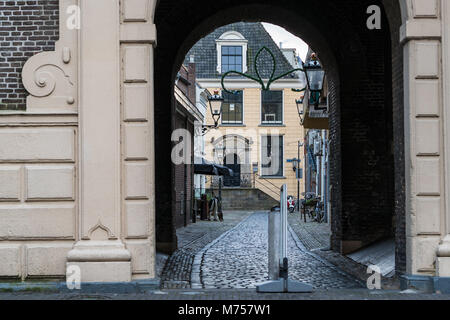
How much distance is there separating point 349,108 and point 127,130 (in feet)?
20.8

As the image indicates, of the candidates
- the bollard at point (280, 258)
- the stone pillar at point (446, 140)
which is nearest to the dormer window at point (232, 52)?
the stone pillar at point (446, 140)

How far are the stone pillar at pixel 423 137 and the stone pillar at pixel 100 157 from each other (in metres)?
3.52

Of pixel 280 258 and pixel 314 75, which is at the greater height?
pixel 314 75

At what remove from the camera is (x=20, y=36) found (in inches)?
331

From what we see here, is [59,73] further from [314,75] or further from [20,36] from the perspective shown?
[314,75]

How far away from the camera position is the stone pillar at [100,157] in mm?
7914

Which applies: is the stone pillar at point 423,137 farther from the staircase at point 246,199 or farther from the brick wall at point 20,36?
the staircase at point 246,199

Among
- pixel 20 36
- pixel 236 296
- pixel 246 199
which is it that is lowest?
pixel 246 199

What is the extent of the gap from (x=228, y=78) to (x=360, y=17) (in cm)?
3345

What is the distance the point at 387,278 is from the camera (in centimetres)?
931

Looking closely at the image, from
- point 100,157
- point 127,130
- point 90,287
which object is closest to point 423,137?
point 127,130

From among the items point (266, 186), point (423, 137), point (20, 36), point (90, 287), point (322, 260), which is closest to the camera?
point (90, 287)
